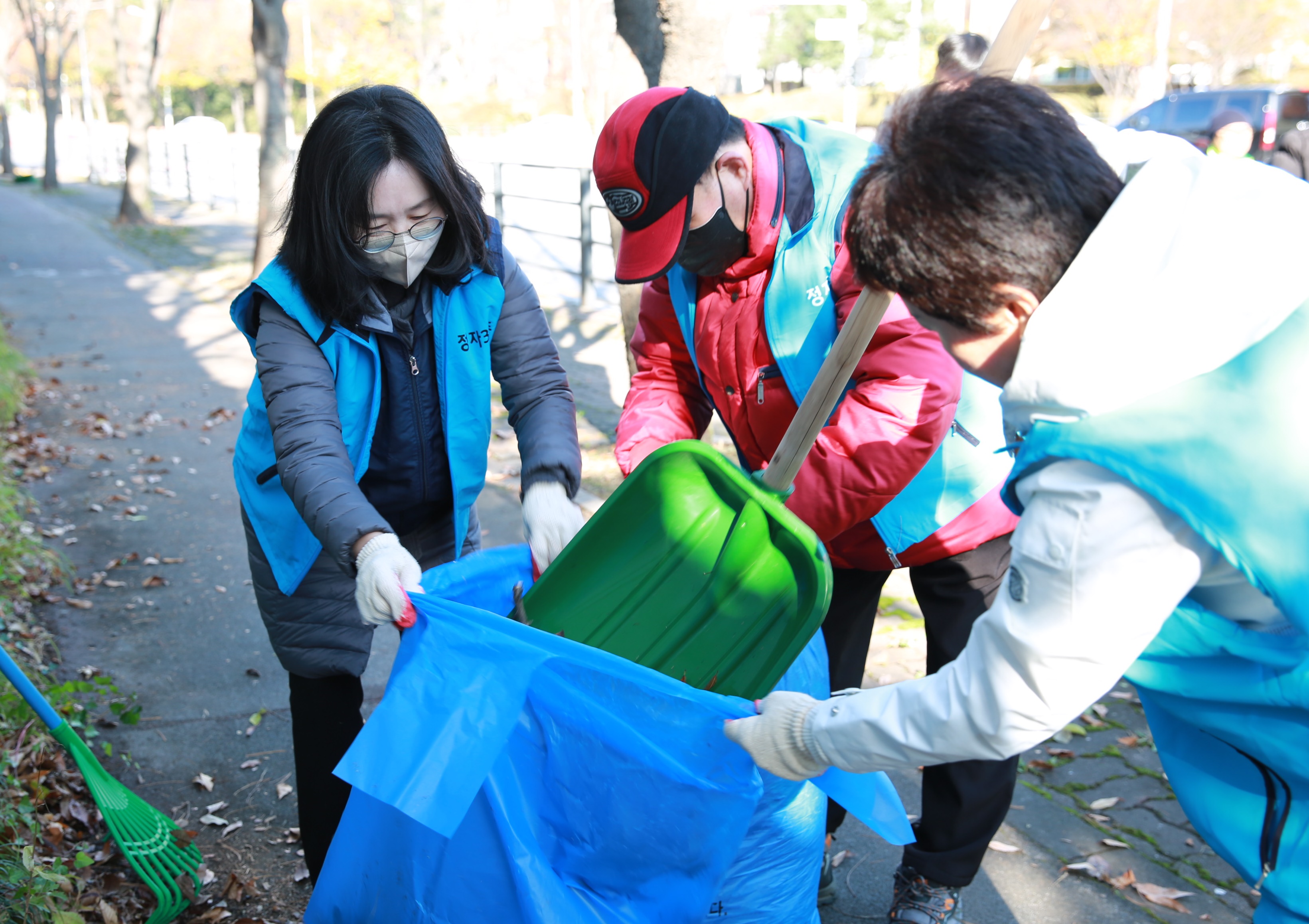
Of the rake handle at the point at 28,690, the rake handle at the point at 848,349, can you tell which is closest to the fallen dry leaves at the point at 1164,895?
the rake handle at the point at 848,349

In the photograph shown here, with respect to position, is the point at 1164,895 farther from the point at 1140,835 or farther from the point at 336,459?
the point at 336,459

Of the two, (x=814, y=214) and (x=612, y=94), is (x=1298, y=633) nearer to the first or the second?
(x=814, y=214)

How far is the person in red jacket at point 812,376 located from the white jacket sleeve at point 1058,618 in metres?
0.63

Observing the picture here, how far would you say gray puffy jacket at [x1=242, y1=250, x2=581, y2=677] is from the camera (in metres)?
1.69

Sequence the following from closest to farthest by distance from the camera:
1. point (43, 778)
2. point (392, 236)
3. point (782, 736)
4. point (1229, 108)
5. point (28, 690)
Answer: point (782, 736), point (392, 236), point (28, 690), point (43, 778), point (1229, 108)

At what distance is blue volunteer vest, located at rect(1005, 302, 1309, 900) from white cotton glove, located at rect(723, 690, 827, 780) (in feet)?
1.25

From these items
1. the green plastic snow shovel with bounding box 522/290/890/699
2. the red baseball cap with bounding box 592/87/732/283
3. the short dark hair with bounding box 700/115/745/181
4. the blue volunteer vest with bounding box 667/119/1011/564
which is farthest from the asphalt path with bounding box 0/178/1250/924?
the short dark hair with bounding box 700/115/745/181

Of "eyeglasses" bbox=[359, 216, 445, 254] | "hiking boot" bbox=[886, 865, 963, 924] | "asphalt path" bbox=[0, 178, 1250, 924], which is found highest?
"eyeglasses" bbox=[359, 216, 445, 254]

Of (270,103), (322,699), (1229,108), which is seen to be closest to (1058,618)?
(322,699)

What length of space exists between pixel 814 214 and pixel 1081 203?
0.83m

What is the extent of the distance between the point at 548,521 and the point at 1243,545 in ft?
4.00

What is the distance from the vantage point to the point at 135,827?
228cm

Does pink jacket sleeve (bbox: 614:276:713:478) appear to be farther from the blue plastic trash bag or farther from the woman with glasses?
the blue plastic trash bag

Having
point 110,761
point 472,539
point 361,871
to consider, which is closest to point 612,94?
point 472,539
